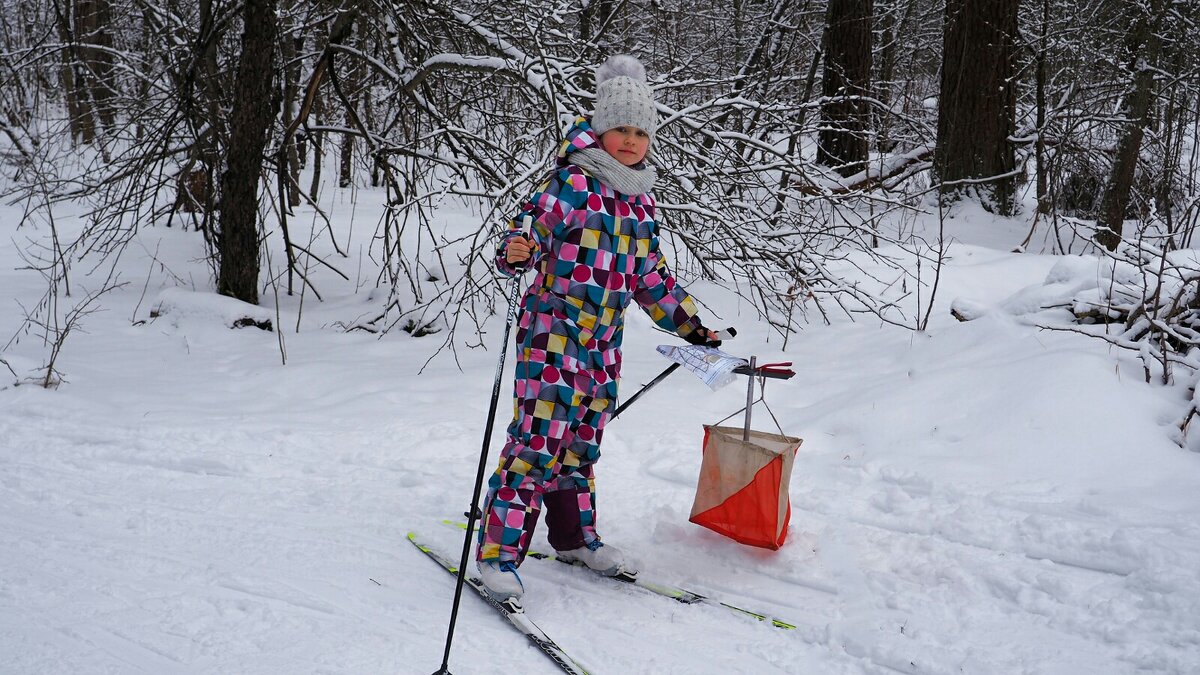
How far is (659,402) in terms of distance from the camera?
16.5 feet

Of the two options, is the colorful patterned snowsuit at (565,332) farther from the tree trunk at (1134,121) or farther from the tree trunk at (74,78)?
the tree trunk at (1134,121)

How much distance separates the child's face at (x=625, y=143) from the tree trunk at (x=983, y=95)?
5945mm

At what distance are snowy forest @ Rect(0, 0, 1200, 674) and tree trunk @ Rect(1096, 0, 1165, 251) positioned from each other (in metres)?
0.05

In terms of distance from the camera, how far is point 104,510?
341 cm

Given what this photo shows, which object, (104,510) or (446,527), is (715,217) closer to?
(446,527)

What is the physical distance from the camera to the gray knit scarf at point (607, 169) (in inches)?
112

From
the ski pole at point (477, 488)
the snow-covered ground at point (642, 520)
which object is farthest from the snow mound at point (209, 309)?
the ski pole at point (477, 488)

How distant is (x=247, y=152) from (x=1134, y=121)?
279 inches

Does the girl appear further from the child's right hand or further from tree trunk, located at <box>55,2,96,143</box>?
tree trunk, located at <box>55,2,96,143</box>

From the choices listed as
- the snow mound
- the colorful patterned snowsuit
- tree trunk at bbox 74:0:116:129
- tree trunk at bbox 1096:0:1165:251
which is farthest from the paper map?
tree trunk at bbox 1096:0:1165:251

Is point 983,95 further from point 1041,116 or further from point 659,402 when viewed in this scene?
point 659,402

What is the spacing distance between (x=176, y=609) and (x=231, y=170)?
444cm

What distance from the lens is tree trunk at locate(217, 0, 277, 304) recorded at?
6.03 m

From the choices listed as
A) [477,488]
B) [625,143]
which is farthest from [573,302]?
[477,488]
